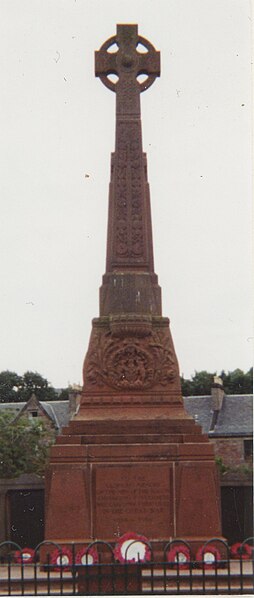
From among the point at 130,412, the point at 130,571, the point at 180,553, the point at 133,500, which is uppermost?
the point at 130,412

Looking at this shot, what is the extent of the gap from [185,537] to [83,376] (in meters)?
3.47

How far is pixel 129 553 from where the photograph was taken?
14016mm

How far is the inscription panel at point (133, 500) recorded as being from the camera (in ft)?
52.9

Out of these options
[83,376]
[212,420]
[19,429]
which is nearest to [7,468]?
[19,429]

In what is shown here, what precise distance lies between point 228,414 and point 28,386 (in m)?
20.7

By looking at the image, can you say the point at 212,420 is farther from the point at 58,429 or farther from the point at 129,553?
the point at 129,553

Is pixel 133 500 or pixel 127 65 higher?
pixel 127 65

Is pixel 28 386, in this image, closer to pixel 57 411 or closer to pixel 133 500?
pixel 57 411

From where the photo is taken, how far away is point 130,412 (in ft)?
56.2

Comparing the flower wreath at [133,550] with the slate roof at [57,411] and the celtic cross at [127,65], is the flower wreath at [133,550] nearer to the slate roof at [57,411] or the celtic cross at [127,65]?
the celtic cross at [127,65]

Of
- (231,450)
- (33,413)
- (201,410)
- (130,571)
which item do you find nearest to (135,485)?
(130,571)

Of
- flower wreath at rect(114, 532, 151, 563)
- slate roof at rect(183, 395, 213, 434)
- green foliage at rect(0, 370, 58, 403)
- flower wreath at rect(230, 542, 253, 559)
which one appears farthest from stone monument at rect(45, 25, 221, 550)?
green foliage at rect(0, 370, 58, 403)

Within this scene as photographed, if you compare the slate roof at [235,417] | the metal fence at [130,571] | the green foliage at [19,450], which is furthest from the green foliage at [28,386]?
the metal fence at [130,571]

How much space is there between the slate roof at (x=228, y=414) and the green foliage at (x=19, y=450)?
15883mm
